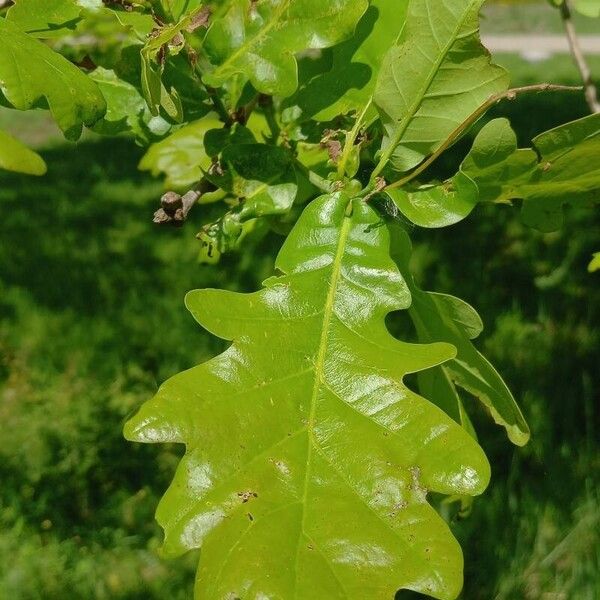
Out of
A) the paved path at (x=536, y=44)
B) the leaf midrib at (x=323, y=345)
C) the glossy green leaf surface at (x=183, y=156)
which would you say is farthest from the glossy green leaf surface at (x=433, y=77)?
the paved path at (x=536, y=44)

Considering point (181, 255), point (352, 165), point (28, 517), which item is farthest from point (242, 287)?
point (352, 165)

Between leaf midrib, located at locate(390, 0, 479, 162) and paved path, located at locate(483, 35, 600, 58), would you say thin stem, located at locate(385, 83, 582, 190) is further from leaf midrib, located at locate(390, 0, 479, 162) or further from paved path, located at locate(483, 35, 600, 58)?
paved path, located at locate(483, 35, 600, 58)

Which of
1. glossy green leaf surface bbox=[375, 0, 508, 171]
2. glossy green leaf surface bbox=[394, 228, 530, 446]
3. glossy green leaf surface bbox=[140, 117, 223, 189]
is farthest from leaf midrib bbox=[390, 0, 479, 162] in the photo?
glossy green leaf surface bbox=[140, 117, 223, 189]

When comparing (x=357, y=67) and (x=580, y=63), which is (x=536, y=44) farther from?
(x=357, y=67)

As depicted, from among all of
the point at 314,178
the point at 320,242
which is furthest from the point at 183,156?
the point at 320,242

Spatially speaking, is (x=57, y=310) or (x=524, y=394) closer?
(x=524, y=394)

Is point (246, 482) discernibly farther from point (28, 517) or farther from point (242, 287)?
point (242, 287)
